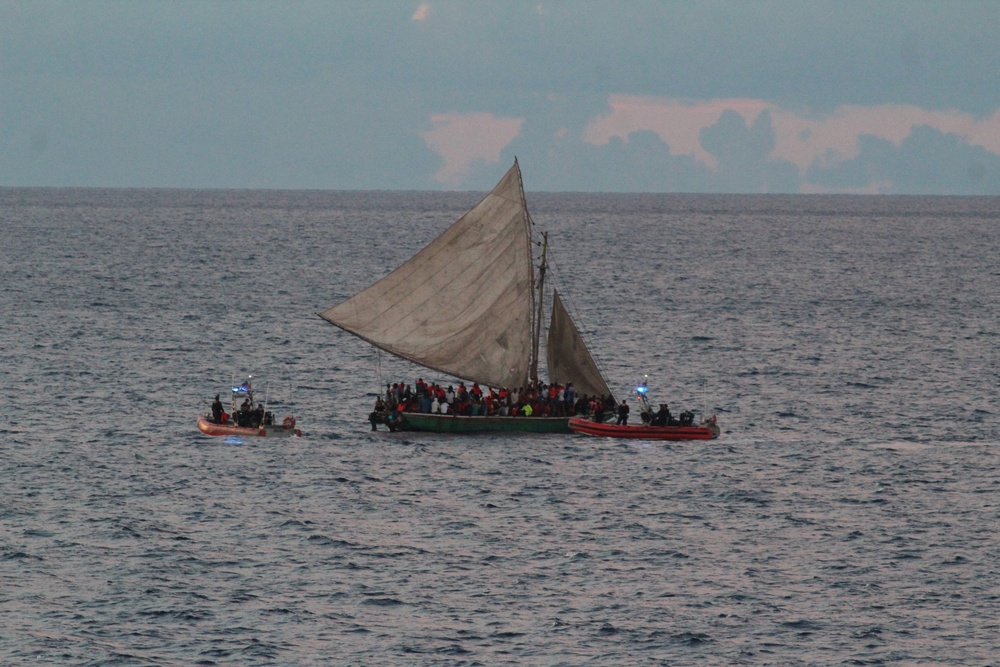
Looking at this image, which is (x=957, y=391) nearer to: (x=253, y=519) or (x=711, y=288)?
(x=253, y=519)

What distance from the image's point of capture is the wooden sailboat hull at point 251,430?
206ft

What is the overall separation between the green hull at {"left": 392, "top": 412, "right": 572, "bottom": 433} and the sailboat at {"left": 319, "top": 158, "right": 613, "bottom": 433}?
0.14 feet

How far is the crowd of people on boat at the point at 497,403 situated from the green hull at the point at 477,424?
35 centimetres

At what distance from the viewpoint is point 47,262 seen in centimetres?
15875

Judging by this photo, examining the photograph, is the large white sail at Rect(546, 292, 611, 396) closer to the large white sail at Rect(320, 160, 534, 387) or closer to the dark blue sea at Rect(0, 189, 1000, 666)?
the large white sail at Rect(320, 160, 534, 387)

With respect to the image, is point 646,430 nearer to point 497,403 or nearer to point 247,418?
point 497,403

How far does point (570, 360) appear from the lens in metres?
65.7

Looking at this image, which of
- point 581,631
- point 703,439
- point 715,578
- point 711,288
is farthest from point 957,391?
point 711,288

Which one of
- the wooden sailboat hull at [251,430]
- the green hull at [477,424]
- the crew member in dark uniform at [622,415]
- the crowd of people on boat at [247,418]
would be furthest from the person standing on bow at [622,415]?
the crowd of people on boat at [247,418]

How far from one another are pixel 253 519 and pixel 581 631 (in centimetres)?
1459

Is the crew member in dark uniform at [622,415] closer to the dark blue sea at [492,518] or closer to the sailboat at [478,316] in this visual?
the dark blue sea at [492,518]

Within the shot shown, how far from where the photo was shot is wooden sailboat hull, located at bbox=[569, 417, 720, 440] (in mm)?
63844

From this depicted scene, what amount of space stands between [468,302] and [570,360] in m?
5.10

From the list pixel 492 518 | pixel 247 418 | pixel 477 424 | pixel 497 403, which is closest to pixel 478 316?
pixel 497 403
